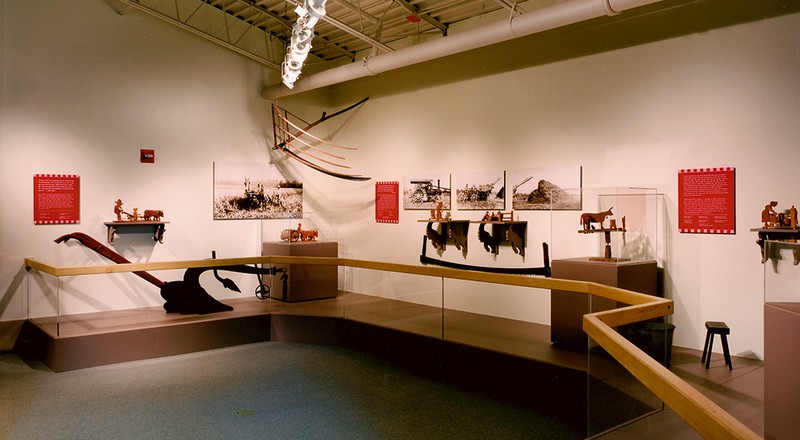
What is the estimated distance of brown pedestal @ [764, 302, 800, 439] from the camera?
5.90 feet

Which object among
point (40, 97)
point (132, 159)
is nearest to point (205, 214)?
point (132, 159)

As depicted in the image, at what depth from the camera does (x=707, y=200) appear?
4.69 meters

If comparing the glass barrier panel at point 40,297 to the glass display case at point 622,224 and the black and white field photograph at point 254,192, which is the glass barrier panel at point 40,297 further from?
the glass display case at point 622,224

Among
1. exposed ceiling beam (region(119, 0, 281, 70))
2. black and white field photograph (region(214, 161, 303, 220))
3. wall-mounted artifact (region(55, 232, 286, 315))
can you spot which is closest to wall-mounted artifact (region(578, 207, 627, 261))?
wall-mounted artifact (region(55, 232, 286, 315))

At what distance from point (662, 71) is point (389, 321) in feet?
12.2

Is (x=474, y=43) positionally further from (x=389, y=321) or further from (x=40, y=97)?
(x=40, y=97)

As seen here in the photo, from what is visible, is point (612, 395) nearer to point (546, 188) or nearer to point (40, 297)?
point (546, 188)

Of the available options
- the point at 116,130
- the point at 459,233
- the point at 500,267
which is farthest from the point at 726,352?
the point at 116,130

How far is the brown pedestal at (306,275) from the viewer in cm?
678

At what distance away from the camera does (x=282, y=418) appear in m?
3.91

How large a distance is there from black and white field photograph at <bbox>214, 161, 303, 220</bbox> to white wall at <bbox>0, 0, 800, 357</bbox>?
0.15 meters

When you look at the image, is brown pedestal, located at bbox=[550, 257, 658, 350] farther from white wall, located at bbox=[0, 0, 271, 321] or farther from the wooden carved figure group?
the wooden carved figure group

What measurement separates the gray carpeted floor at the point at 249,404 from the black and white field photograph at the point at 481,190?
7.80ft

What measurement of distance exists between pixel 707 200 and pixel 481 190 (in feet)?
8.40
